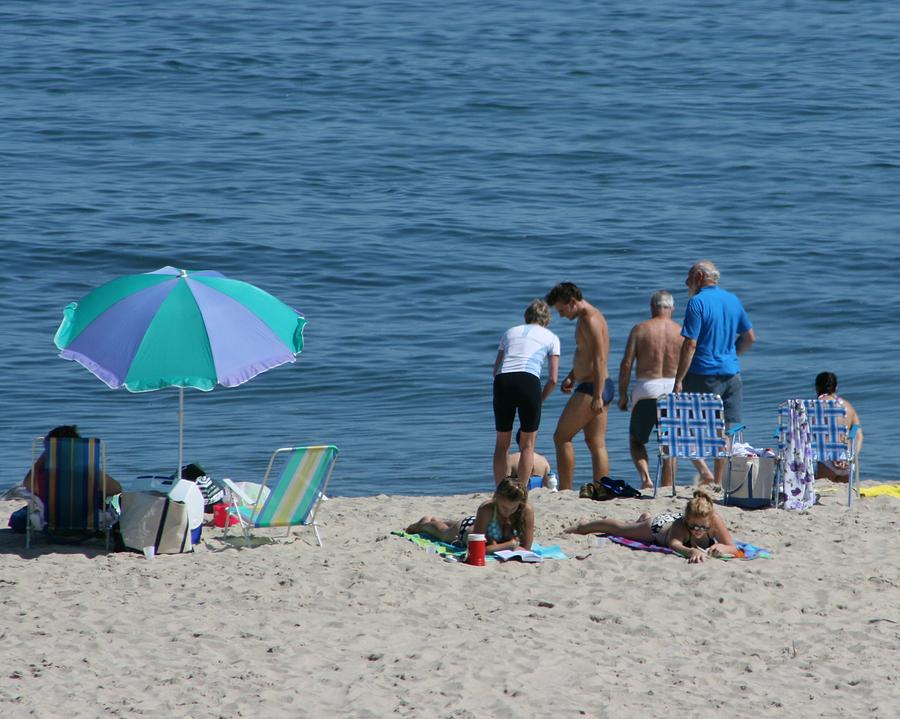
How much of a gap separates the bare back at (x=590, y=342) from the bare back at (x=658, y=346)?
1.43 ft

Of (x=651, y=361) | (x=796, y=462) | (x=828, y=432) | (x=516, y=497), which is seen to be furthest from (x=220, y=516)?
(x=828, y=432)

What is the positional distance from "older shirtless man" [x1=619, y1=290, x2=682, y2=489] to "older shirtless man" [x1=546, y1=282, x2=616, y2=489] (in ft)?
0.90

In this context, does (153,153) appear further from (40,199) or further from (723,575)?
(723,575)

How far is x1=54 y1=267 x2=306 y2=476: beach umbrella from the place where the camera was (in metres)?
7.49

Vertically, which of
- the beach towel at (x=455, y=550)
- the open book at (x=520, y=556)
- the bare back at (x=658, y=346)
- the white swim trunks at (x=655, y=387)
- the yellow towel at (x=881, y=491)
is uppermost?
the bare back at (x=658, y=346)

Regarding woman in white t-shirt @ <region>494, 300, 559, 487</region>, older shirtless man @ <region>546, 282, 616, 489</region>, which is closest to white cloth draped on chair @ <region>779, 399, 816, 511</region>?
older shirtless man @ <region>546, 282, 616, 489</region>

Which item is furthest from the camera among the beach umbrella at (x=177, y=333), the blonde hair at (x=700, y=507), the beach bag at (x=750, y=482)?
the beach bag at (x=750, y=482)

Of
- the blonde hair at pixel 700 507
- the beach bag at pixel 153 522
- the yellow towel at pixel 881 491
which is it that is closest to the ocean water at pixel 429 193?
the yellow towel at pixel 881 491

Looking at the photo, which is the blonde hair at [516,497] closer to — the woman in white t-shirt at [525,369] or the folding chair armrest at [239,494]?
the woman in white t-shirt at [525,369]

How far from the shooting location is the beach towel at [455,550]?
773 centimetres

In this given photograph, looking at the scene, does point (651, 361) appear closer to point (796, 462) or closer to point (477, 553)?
point (796, 462)

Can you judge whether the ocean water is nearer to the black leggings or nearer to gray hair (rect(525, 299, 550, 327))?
the black leggings

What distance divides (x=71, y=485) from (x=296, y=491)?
1.21 meters

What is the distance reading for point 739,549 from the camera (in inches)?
310
